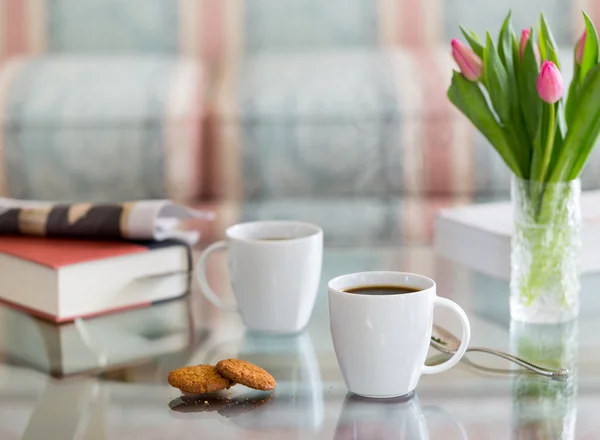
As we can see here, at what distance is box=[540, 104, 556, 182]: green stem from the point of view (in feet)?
2.87

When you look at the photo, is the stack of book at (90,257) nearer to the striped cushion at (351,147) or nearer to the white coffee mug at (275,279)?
the white coffee mug at (275,279)

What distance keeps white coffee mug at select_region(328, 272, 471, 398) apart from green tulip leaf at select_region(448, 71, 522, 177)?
0.25 metres

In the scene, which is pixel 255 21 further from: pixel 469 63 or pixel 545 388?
pixel 545 388

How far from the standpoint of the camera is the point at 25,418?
2.30 ft

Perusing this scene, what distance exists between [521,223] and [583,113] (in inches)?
5.1

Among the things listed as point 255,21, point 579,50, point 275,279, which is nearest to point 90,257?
point 275,279

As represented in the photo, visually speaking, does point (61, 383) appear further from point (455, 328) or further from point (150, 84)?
point (150, 84)

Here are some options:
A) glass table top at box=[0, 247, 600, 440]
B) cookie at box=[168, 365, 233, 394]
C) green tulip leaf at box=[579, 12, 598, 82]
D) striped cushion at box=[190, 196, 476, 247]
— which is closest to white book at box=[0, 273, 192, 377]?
glass table top at box=[0, 247, 600, 440]

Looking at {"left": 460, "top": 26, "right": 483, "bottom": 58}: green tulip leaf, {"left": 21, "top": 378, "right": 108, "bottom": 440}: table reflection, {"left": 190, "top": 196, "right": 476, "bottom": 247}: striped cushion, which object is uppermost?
{"left": 460, "top": 26, "right": 483, "bottom": 58}: green tulip leaf

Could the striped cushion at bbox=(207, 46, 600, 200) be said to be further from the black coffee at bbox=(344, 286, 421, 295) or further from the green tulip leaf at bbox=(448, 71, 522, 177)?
the black coffee at bbox=(344, 286, 421, 295)

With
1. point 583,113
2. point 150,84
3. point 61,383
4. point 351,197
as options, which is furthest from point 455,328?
point 150,84

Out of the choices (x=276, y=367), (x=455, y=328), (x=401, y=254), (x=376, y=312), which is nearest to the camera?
(x=376, y=312)

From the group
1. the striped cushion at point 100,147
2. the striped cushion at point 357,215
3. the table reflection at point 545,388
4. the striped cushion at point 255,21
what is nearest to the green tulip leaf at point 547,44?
the table reflection at point 545,388

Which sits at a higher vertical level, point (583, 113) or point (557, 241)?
point (583, 113)
